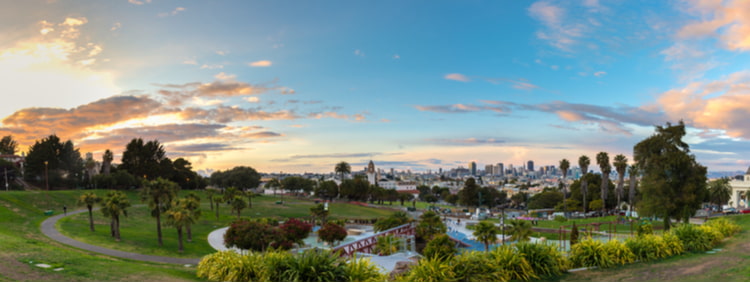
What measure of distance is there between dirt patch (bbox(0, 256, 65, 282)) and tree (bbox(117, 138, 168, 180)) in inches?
3624

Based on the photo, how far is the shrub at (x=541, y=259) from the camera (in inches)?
581

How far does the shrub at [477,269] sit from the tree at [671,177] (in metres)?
26.9

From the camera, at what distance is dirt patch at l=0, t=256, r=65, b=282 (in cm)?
1624

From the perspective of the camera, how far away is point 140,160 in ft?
340

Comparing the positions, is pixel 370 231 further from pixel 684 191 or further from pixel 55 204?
pixel 55 204

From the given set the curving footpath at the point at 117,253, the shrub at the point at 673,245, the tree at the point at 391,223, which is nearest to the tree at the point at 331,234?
the tree at the point at 391,223

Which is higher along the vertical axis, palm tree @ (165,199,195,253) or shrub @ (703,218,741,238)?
shrub @ (703,218,741,238)

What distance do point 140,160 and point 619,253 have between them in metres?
108

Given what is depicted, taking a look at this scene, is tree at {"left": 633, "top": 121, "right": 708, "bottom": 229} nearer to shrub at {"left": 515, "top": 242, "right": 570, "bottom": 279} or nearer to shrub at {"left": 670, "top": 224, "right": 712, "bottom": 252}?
shrub at {"left": 670, "top": 224, "right": 712, "bottom": 252}

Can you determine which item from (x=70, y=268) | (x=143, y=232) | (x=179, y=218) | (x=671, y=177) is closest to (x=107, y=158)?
(x=143, y=232)

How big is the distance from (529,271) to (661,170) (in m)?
26.2

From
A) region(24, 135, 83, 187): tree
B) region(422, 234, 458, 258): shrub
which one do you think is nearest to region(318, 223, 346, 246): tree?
region(422, 234, 458, 258): shrub

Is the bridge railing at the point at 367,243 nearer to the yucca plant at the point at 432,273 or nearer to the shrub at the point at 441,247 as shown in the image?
the shrub at the point at 441,247

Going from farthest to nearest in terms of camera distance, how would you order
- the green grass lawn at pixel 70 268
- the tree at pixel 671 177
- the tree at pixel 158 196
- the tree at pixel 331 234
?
the tree at pixel 158 196 → the tree at pixel 331 234 → the tree at pixel 671 177 → the green grass lawn at pixel 70 268
